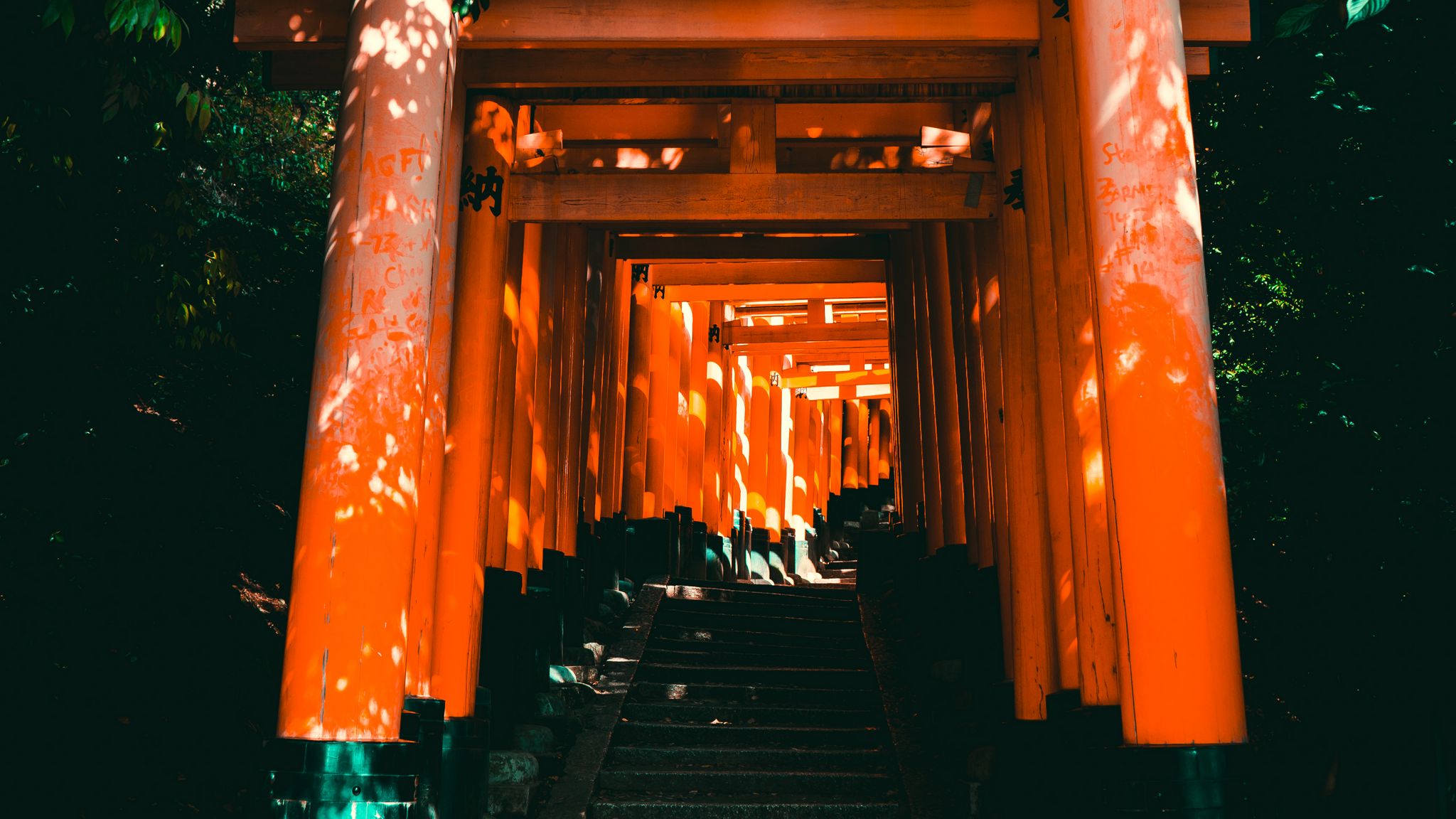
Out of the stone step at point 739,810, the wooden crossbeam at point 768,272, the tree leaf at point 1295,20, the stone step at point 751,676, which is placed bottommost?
the stone step at point 739,810

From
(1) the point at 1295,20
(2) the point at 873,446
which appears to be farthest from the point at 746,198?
(2) the point at 873,446

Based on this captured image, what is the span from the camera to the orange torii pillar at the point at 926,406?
898 cm

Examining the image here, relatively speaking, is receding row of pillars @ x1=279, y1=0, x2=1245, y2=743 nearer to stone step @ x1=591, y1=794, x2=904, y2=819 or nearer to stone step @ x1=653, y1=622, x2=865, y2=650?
stone step @ x1=591, y1=794, x2=904, y2=819

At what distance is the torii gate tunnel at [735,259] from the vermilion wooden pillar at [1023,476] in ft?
0.06

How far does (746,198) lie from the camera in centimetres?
629

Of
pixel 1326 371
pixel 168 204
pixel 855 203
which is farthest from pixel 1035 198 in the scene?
pixel 168 204

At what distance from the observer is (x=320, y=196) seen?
10312mm

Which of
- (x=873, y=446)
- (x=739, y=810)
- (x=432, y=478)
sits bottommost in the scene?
(x=739, y=810)

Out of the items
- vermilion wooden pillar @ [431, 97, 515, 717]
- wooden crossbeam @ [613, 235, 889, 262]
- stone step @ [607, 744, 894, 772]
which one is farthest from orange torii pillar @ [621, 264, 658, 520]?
vermilion wooden pillar @ [431, 97, 515, 717]

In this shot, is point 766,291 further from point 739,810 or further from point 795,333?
point 739,810

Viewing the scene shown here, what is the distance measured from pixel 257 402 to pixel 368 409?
466 cm

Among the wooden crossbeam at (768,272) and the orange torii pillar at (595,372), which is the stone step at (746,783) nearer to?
the orange torii pillar at (595,372)

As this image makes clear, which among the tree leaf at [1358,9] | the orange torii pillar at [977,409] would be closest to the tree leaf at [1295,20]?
the tree leaf at [1358,9]

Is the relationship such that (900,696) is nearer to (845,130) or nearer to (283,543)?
(845,130)
